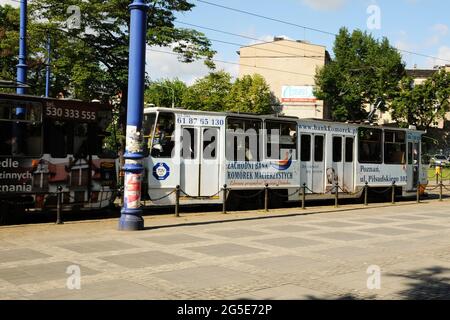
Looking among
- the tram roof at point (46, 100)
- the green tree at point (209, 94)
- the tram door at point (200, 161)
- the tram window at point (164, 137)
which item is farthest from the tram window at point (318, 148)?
the green tree at point (209, 94)

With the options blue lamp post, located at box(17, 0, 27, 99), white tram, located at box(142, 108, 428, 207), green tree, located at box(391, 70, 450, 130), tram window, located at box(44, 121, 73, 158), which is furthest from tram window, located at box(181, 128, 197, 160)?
green tree, located at box(391, 70, 450, 130)

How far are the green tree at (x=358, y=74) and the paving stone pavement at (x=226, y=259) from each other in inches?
1875

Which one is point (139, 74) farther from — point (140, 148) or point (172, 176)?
point (172, 176)

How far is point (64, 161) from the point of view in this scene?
44.8 ft

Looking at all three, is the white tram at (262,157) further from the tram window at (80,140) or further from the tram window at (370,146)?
the tram window at (80,140)

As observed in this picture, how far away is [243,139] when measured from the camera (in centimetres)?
1762

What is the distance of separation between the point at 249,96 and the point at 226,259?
182ft

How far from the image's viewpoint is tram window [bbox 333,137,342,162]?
20656 mm

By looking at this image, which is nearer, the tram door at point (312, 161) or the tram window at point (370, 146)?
the tram door at point (312, 161)

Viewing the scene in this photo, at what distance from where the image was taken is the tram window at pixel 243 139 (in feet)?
56.6

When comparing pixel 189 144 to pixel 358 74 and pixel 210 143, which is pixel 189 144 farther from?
pixel 358 74

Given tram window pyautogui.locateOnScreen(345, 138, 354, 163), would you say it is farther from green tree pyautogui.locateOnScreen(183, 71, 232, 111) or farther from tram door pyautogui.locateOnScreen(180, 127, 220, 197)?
green tree pyautogui.locateOnScreen(183, 71, 232, 111)
